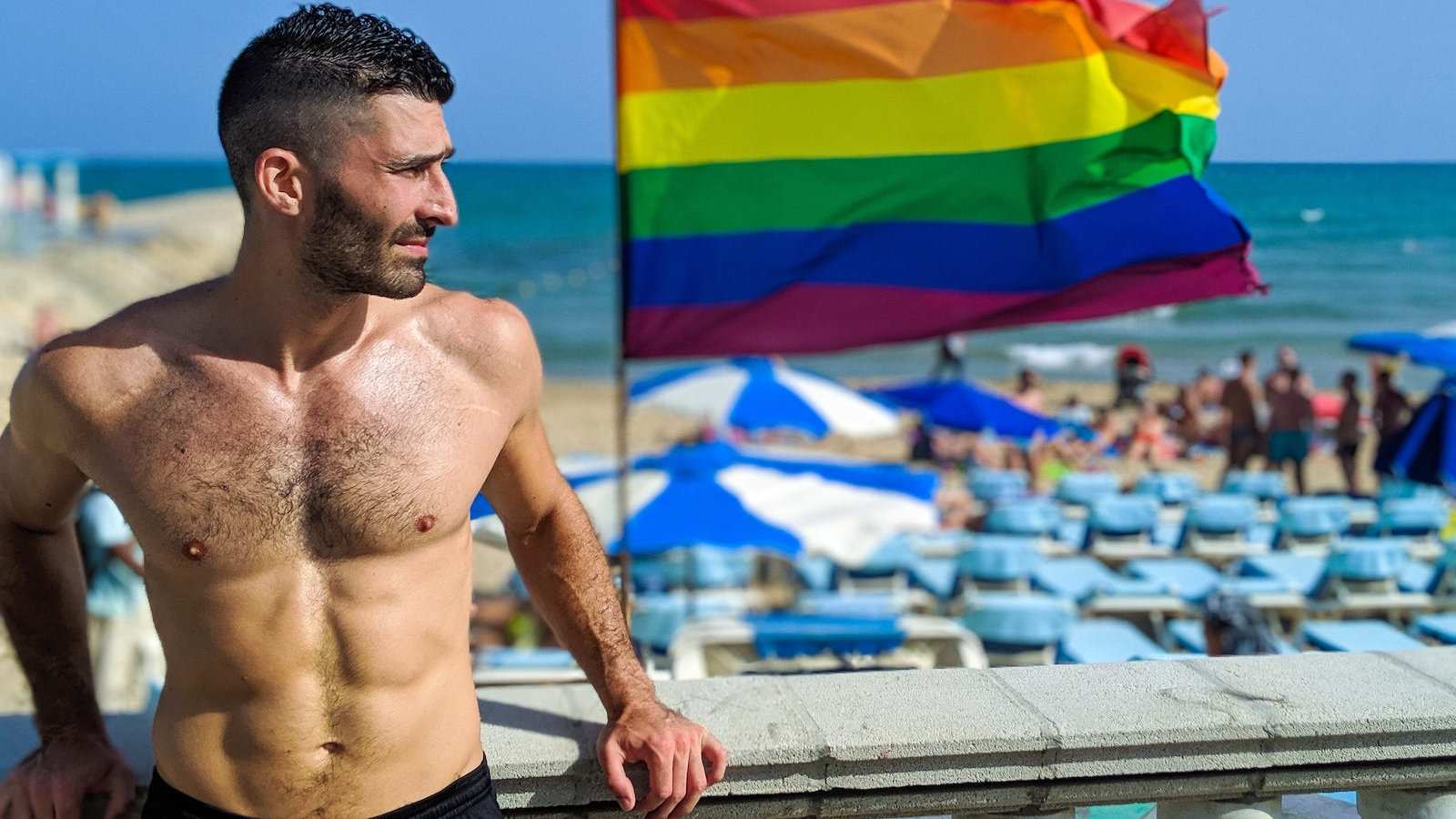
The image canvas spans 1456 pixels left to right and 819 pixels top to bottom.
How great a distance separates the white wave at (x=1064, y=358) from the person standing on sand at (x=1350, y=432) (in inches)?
506

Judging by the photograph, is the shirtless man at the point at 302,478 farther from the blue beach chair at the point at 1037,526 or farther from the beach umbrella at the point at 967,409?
the beach umbrella at the point at 967,409

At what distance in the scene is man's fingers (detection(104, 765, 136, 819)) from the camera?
6.88ft

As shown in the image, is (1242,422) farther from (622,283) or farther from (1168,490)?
(622,283)

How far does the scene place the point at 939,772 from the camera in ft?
7.18

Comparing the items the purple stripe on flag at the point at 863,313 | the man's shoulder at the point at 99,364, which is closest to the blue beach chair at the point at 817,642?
the purple stripe on flag at the point at 863,313

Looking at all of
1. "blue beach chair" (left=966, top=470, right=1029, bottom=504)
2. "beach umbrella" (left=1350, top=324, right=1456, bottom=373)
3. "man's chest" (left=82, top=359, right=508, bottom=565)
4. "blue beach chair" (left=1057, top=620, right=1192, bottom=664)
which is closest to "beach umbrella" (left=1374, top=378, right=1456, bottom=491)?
"beach umbrella" (left=1350, top=324, right=1456, bottom=373)

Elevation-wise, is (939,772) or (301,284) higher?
(301,284)

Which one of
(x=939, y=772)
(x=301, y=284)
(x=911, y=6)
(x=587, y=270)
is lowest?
(x=587, y=270)

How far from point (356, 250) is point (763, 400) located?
436 inches

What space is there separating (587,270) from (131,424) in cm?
4763

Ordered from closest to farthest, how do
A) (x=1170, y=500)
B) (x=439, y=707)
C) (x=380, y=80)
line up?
(x=380, y=80), (x=439, y=707), (x=1170, y=500)

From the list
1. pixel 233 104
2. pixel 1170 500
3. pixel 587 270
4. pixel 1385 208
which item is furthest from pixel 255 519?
pixel 587 270

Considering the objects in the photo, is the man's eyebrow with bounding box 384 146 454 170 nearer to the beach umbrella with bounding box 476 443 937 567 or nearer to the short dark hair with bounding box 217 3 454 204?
the short dark hair with bounding box 217 3 454 204

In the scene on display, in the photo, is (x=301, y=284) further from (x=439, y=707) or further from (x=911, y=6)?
(x=911, y=6)
